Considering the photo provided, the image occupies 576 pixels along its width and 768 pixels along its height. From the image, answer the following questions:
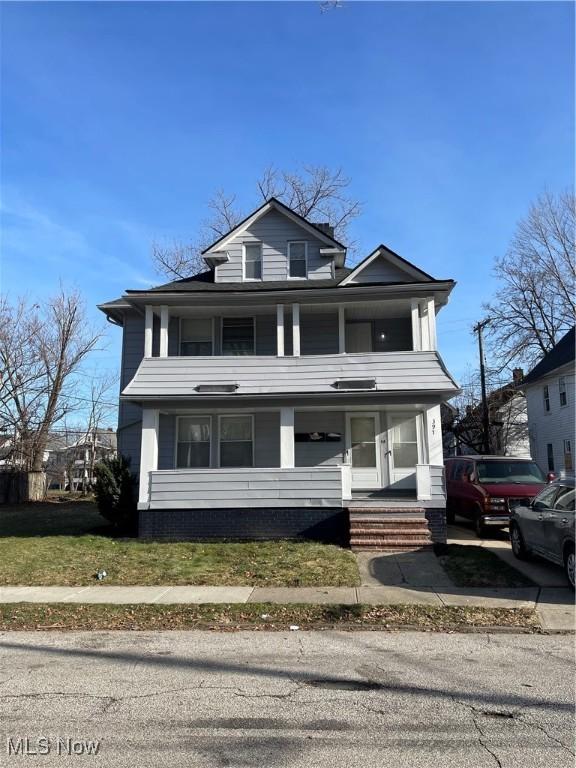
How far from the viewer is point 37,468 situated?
2834 centimetres

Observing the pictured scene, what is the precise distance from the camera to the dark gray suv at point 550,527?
861 centimetres

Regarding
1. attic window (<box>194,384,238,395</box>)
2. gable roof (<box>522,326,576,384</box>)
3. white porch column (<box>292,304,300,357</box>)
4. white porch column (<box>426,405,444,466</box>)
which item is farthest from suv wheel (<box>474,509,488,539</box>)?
gable roof (<box>522,326,576,384</box>)

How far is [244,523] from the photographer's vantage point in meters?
13.6

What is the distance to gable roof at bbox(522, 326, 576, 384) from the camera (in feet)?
101

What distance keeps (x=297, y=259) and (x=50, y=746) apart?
14978 mm

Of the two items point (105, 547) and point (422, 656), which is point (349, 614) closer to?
point (422, 656)

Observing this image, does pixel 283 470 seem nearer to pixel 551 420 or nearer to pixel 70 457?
pixel 551 420

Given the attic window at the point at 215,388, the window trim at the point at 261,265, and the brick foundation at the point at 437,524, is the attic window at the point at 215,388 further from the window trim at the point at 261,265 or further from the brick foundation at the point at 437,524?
the brick foundation at the point at 437,524

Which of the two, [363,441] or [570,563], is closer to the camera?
[570,563]

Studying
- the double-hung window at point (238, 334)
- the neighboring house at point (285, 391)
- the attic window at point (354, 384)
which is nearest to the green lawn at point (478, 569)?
the neighboring house at point (285, 391)

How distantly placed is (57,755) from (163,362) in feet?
38.5

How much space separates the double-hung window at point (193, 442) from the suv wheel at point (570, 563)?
9.59m

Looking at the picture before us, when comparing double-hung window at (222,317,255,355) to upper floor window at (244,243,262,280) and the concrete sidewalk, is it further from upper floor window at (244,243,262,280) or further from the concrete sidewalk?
the concrete sidewalk

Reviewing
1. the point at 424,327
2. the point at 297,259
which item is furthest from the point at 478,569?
the point at 297,259
